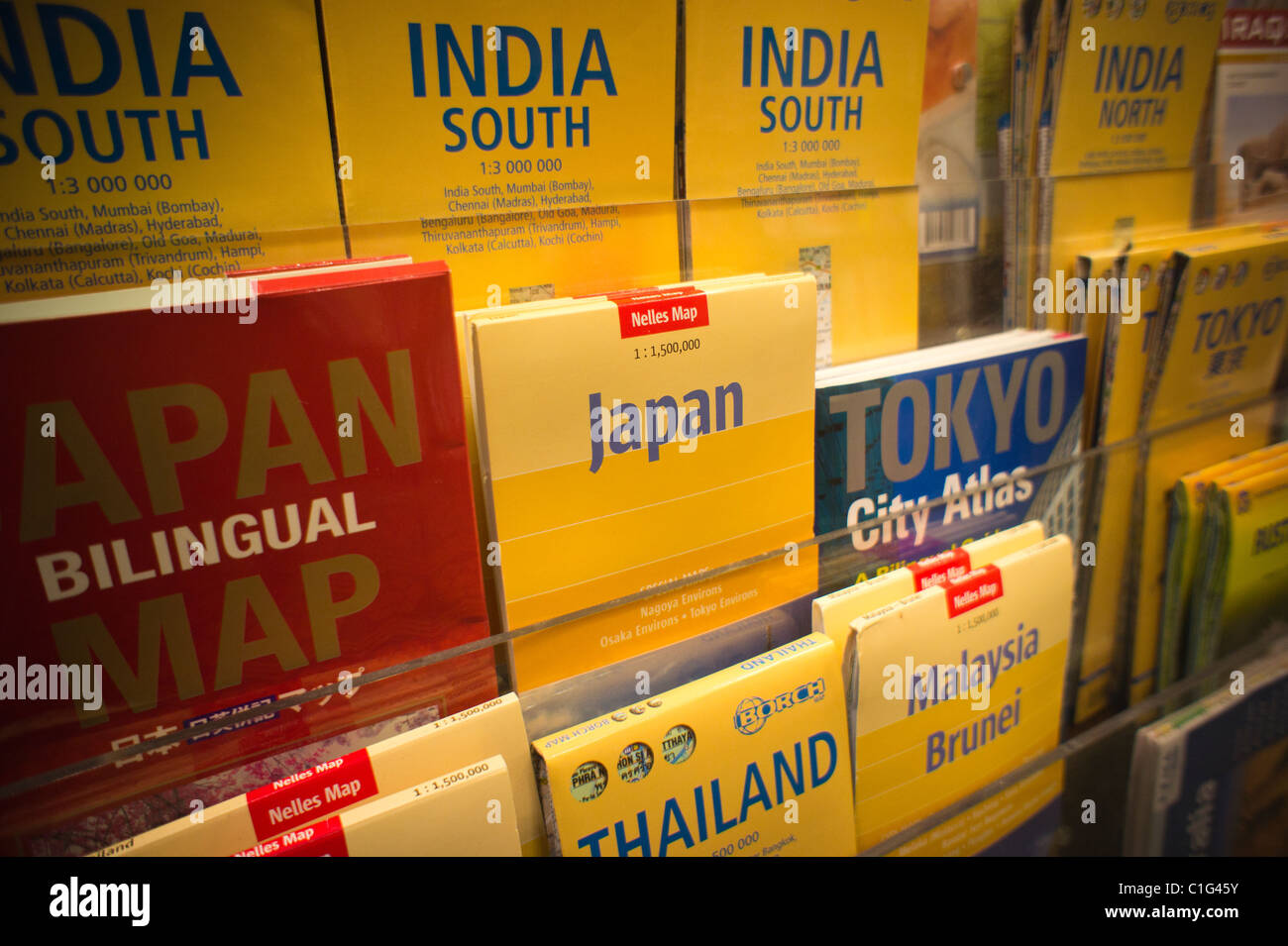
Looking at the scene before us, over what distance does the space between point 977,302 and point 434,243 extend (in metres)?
0.97

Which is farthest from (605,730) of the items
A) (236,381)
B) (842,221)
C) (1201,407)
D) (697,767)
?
(1201,407)

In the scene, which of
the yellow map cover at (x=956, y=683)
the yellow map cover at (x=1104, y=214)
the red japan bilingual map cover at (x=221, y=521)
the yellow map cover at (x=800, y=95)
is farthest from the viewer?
the yellow map cover at (x=1104, y=214)

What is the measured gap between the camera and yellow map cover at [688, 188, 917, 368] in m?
1.08

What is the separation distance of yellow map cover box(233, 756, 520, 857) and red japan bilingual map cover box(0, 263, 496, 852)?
0.11 m

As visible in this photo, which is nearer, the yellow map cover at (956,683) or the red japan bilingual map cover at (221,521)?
the red japan bilingual map cover at (221,521)

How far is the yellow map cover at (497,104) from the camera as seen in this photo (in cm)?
83

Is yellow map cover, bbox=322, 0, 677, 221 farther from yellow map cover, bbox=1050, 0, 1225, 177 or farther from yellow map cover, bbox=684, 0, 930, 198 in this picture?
yellow map cover, bbox=1050, 0, 1225, 177

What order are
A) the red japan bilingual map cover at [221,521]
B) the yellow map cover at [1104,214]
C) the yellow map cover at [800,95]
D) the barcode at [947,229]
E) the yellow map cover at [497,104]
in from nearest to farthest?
the red japan bilingual map cover at [221,521] < the yellow map cover at [497,104] < the yellow map cover at [800,95] < the barcode at [947,229] < the yellow map cover at [1104,214]

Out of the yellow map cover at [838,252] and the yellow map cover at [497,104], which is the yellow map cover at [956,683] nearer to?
the yellow map cover at [838,252]

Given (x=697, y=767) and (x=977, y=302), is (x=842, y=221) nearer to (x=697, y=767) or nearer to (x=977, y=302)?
(x=977, y=302)

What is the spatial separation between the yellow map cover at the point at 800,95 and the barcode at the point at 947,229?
90mm

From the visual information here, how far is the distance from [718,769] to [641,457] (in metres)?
0.42

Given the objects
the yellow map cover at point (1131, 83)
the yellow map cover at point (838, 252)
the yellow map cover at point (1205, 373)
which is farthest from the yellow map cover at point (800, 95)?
the yellow map cover at point (1205, 373)
